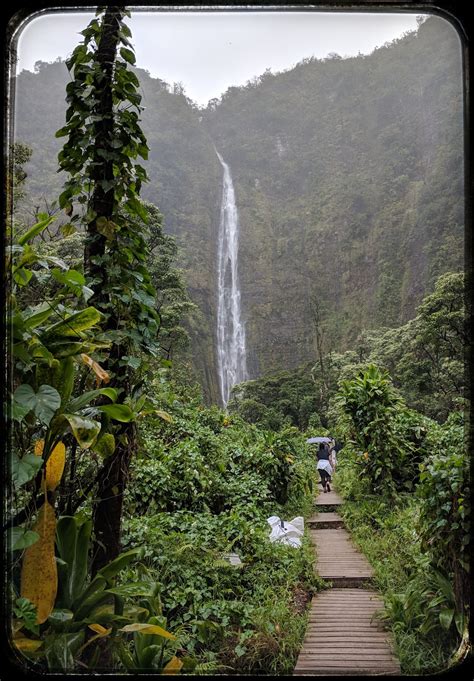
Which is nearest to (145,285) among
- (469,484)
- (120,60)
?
(120,60)

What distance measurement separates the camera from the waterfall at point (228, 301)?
513 inches

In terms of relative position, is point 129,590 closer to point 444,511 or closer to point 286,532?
point 444,511

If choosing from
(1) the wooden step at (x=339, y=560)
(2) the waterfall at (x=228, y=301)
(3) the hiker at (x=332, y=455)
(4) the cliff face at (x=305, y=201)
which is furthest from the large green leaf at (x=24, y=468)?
(2) the waterfall at (x=228, y=301)

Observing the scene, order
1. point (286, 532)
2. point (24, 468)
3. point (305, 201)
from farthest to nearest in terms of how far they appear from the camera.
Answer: point (305, 201) < point (286, 532) < point (24, 468)

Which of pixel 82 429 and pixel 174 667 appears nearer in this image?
pixel 174 667

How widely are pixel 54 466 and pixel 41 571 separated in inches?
9.9

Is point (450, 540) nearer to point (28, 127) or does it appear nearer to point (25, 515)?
point (25, 515)

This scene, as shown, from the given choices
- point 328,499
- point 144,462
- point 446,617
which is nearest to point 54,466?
point 446,617

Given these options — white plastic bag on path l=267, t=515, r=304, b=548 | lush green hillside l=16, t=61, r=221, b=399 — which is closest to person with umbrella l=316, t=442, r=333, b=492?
white plastic bag on path l=267, t=515, r=304, b=548

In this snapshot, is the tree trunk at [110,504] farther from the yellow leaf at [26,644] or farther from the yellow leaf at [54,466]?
the yellow leaf at [26,644]

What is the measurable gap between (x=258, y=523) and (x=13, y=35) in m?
2.93

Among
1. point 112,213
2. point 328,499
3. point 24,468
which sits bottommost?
point 328,499

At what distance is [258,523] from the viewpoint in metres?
3.08

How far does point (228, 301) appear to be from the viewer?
14.6 m
